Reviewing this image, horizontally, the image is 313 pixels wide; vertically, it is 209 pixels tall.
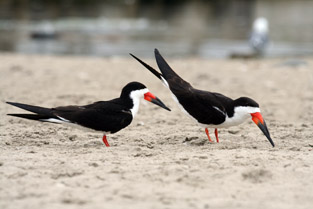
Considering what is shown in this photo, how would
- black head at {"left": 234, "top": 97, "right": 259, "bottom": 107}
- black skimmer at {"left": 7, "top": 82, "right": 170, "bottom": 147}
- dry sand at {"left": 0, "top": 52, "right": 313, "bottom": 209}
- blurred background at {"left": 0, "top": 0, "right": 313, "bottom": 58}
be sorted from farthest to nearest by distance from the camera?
1. blurred background at {"left": 0, "top": 0, "right": 313, "bottom": 58}
2. black head at {"left": 234, "top": 97, "right": 259, "bottom": 107}
3. black skimmer at {"left": 7, "top": 82, "right": 170, "bottom": 147}
4. dry sand at {"left": 0, "top": 52, "right": 313, "bottom": 209}

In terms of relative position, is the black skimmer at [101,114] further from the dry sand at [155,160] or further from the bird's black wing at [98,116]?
the dry sand at [155,160]

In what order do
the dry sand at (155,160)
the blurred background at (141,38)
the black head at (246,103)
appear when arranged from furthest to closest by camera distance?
the blurred background at (141,38) < the black head at (246,103) < the dry sand at (155,160)

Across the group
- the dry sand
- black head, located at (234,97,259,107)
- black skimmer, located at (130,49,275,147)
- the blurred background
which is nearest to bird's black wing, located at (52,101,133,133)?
the dry sand

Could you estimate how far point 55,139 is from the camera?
480cm

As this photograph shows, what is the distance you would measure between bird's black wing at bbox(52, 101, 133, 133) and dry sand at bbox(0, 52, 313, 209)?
0.21 meters

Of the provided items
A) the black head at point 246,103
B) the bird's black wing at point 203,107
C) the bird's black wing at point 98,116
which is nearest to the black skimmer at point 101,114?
the bird's black wing at point 98,116

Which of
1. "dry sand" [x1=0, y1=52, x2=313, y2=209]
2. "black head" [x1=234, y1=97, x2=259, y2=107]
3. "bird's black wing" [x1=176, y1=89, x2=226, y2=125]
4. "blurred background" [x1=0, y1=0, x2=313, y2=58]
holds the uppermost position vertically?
"blurred background" [x1=0, y1=0, x2=313, y2=58]

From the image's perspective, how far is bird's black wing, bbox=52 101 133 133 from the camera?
4.39m

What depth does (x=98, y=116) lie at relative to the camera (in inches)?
175

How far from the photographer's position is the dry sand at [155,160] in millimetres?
3074

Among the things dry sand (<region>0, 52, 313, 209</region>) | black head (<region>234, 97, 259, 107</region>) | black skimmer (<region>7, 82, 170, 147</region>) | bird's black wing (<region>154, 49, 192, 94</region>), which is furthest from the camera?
bird's black wing (<region>154, 49, 192, 94</region>)

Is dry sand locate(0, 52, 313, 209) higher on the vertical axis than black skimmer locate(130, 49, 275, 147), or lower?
lower

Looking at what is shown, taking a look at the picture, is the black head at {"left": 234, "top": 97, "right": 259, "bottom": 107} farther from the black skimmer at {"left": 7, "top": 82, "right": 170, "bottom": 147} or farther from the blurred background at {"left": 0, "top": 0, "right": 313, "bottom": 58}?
the blurred background at {"left": 0, "top": 0, "right": 313, "bottom": 58}

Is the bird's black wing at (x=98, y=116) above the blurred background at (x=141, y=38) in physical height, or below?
below
